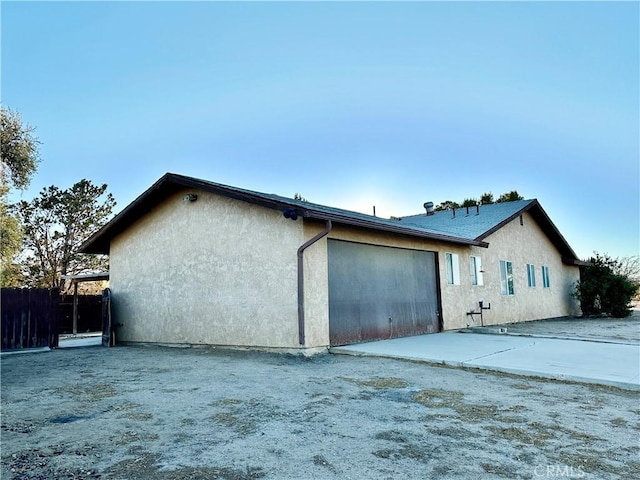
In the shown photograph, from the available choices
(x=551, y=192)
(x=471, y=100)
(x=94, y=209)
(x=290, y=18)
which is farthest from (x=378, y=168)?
(x=94, y=209)

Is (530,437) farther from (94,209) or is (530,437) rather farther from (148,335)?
(94,209)

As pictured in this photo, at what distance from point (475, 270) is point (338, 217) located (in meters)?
7.43

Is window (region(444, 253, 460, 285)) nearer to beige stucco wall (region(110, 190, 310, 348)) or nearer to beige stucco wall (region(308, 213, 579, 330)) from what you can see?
beige stucco wall (region(308, 213, 579, 330))

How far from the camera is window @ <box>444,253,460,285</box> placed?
42.2 feet

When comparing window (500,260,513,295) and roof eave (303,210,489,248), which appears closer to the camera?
roof eave (303,210,489,248)

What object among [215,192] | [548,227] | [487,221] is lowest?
[215,192]

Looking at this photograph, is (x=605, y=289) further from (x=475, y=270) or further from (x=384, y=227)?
(x=384, y=227)

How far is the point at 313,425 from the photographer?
155 inches

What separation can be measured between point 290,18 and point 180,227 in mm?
6521

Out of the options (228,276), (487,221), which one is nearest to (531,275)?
(487,221)

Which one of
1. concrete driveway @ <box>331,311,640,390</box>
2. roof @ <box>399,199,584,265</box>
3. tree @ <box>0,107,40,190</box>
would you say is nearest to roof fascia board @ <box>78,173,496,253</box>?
roof @ <box>399,199,584,265</box>

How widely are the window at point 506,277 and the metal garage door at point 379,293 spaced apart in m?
4.58

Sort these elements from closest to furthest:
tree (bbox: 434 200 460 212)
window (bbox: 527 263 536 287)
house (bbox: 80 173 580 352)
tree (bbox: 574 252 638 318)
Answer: house (bbox: 80 173 580 352), window (bbox: 527 263 536 287), tree (bbox: 574 252 638 318), tree (bbox: 434 200 460 212)

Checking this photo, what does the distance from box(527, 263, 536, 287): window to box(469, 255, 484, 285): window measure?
4.41m
